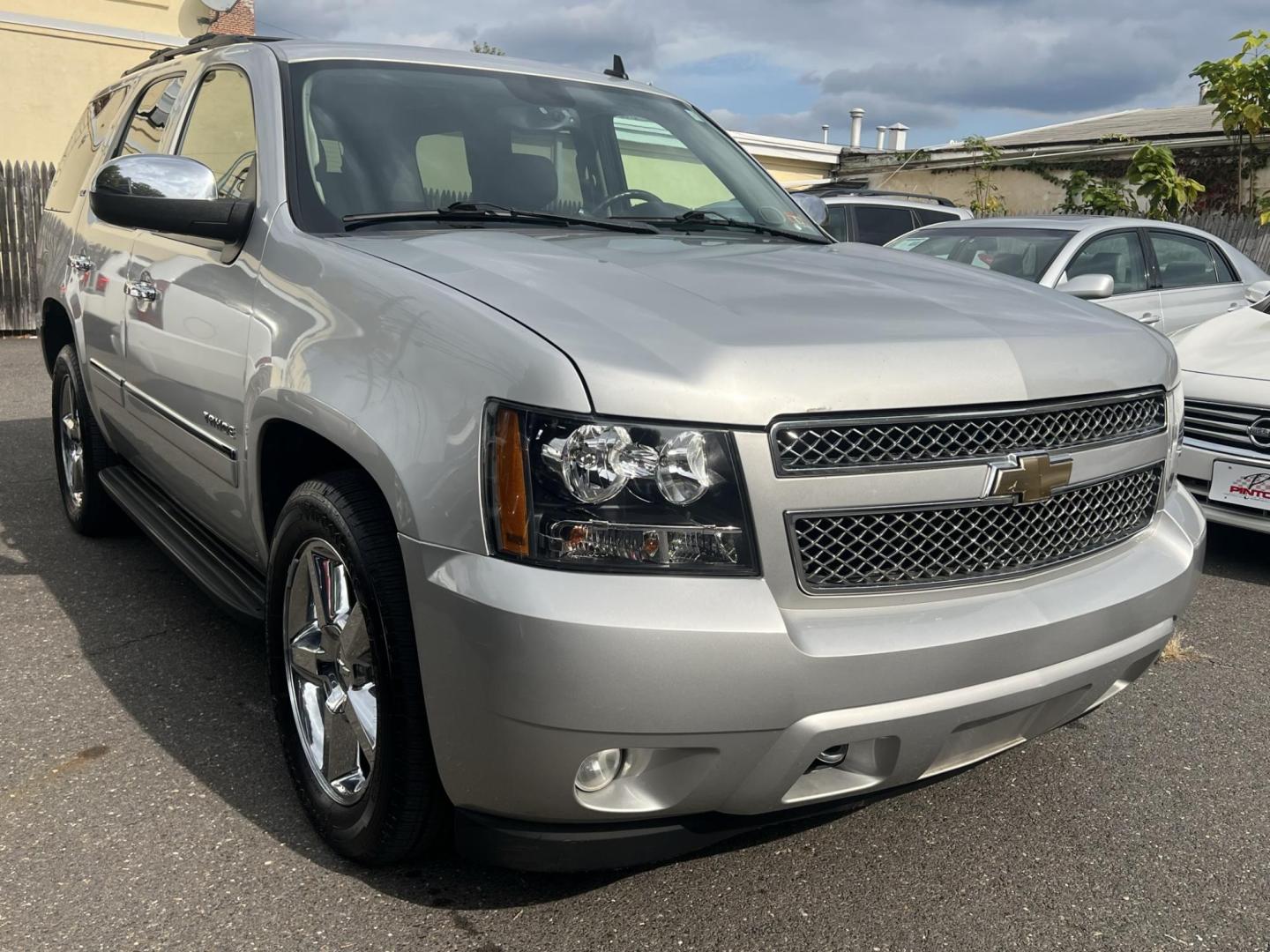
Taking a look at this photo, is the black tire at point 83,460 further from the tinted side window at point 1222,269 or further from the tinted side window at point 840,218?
the tinted side window at point 840,218

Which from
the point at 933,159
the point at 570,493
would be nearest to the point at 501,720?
the point at 570,493

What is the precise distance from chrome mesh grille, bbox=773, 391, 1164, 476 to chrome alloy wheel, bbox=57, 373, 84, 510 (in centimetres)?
371

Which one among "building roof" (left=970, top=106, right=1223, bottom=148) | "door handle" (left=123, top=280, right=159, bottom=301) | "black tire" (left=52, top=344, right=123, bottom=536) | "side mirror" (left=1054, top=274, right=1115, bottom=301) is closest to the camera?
"door handle" (left=123, top=280, right=159, bottom=301)

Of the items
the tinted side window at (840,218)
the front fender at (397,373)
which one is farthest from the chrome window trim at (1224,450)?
the tinted side window at (840,218)

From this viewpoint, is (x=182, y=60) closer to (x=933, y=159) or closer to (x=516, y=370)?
(x=516, y=370)

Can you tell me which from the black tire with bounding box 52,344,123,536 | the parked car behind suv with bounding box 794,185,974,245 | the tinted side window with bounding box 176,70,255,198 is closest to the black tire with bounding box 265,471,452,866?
the tinted side window with bounding box 176,70,255,198

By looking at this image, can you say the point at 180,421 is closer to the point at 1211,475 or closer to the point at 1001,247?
the point at 1211,475

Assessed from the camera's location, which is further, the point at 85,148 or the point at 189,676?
the point at 85,148

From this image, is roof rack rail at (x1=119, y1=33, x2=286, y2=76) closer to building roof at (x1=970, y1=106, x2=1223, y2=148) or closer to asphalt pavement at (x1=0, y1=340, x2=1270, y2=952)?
asphalt pavement at (x1=0, y1=340, x2=1270, y2=952)

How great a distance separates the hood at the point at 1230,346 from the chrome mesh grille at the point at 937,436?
3276 millimetres

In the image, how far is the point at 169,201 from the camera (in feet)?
9.82

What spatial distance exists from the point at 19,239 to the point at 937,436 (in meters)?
12.8

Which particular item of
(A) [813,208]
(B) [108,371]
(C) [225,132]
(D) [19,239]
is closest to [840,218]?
(A) [813,208]

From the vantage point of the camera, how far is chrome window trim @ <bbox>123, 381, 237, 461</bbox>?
3.08 metres
